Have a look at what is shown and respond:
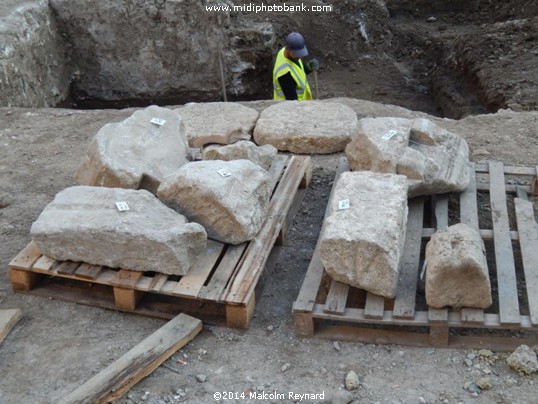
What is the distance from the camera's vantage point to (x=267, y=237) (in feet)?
16.8

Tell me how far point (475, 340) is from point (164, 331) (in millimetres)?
1971

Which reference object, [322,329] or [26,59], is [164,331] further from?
[26,59]

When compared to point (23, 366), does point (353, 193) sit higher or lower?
higher

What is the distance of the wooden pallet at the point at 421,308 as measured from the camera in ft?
14.1

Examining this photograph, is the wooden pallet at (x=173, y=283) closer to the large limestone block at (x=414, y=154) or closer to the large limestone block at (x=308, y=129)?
the large limestone block at (x=414, y=154)

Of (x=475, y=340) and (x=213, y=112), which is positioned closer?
(x=475, y=340)

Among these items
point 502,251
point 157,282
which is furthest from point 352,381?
point 502,251

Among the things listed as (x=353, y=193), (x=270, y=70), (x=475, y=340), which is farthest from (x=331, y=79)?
(x=475, y=340)

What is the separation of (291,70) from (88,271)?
440cm

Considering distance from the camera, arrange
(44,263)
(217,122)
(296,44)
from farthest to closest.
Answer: (296,44) < (217,122) < (44,263)

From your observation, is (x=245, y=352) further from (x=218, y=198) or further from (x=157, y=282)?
(x=218, y=198)

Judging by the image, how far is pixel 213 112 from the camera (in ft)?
24.8

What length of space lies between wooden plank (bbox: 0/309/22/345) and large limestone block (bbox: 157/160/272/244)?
1267 mm

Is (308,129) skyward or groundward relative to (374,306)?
skyward
